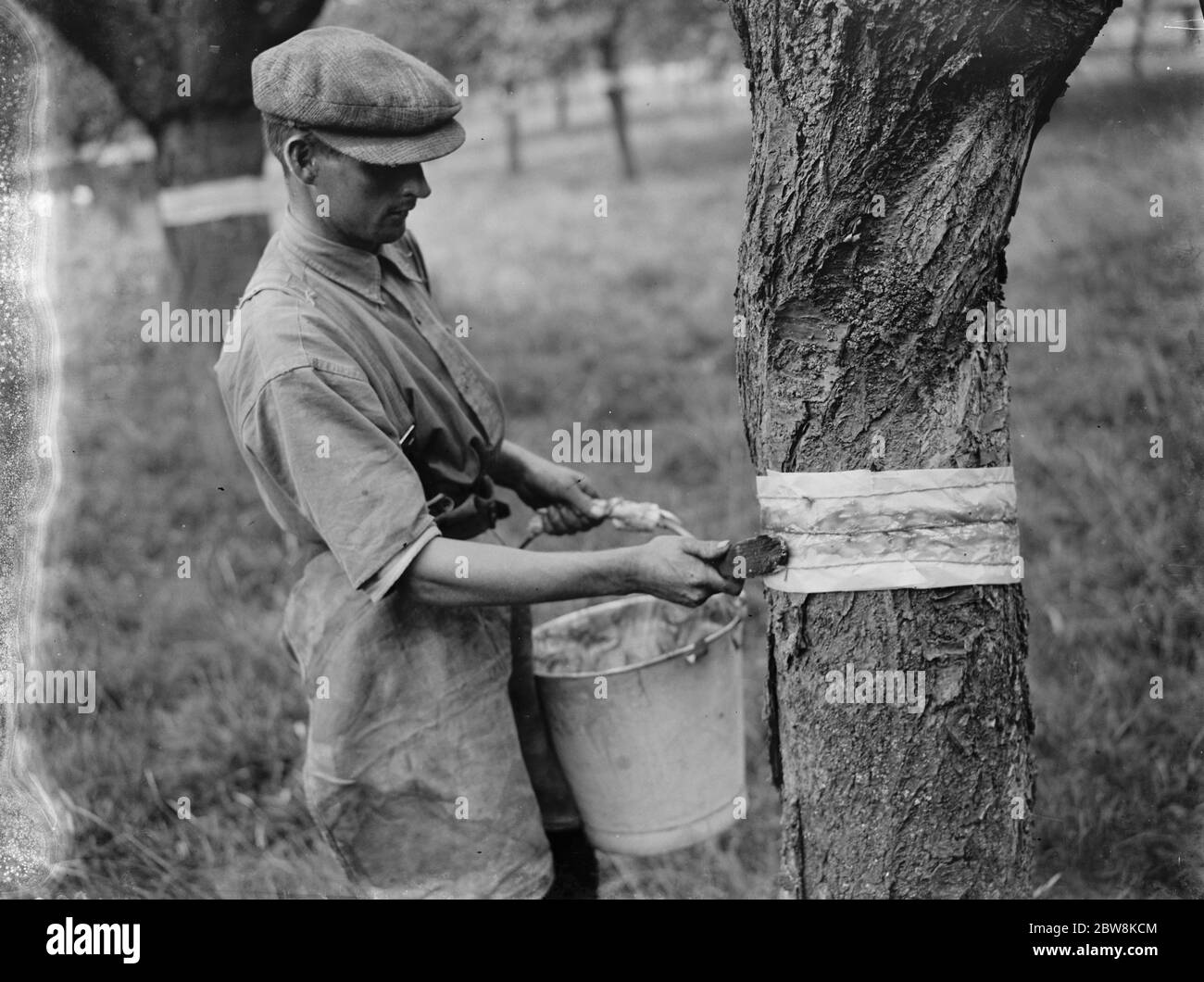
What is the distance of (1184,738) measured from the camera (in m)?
3.47

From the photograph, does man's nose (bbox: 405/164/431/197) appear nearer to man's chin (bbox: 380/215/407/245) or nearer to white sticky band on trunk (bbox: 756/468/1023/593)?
man's chin (bbox: 380/215/407/245)

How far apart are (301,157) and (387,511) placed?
68 cm

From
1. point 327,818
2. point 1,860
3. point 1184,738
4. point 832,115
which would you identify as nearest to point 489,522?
point 327,818

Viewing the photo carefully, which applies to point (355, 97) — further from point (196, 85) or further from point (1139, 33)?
point (1139, 33)

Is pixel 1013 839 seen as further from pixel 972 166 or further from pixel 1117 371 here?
pixel 1117 371

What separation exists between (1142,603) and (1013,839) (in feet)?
6.95

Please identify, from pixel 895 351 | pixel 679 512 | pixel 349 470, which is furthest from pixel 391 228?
pixel 679 512

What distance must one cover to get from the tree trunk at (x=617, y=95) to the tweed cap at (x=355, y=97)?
1089 cm

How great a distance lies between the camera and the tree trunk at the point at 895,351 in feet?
6.49

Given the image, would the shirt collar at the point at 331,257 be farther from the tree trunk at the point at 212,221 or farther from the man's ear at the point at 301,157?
the tree trunk at the point at 212,221

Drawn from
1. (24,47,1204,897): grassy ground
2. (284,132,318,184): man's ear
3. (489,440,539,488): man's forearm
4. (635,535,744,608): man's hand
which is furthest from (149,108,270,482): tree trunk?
(635,535,744,608): man's hand

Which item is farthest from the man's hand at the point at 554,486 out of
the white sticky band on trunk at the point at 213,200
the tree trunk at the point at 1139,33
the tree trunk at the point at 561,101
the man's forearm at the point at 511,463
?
the tree trunk at the point at 561,101

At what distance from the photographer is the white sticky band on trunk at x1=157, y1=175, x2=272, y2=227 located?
4.77 m

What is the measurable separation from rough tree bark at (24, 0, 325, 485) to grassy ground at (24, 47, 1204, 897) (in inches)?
46.2
